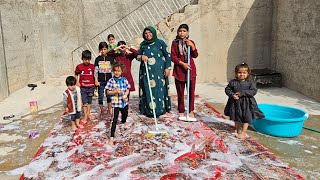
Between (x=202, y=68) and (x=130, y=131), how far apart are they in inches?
210

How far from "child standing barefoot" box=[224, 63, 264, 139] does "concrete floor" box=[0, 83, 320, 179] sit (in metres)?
0.44

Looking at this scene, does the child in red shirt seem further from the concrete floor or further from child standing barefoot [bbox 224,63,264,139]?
child standing barefoot [bbox 224,63,264,139]

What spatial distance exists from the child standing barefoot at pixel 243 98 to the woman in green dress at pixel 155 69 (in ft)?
3.98

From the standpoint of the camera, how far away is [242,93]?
4.74 m

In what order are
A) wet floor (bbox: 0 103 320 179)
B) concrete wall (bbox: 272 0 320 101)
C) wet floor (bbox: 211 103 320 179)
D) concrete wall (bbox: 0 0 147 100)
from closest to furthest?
1. wet floor (bbox: 211 103 320 179)
2. wet floor (bbox: 0 103 320 179)
3. concrete wall (bbox: 272 0 320 101)
4. concrete wall (bbox: 0 0 147 100)

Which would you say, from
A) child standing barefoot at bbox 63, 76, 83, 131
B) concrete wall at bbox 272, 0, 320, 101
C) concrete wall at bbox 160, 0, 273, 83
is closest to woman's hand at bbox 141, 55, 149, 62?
child standing barefoot at bbox 63, 76, 83, 131

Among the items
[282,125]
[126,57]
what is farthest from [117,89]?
[282,125]

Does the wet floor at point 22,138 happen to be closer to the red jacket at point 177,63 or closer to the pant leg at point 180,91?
the pant leg at point 180,91

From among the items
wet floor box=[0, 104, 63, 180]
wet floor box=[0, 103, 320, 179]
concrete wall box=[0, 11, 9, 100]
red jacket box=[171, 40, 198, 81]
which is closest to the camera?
wet floor box=[0, 103, 320, 179]

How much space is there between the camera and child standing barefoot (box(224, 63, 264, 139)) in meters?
4.75

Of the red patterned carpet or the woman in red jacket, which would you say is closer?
the red patterned carpet

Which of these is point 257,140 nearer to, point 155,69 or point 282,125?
point 282,125

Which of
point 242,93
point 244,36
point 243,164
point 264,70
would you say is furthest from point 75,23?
point 243,164

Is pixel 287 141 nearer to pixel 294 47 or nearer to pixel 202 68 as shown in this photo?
pixel 294 47
